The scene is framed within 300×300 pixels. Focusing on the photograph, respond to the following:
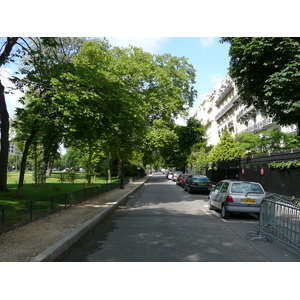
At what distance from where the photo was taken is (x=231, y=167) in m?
26.5

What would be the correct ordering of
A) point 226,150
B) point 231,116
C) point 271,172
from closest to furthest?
point 271,172
point 226,150
point 231,116

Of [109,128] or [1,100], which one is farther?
[1,100]

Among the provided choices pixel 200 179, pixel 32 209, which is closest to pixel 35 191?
pixel 32 209

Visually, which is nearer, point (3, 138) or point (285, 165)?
point (285, 165)

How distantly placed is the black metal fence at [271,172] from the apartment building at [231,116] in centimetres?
453

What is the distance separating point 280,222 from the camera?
7.14 metres

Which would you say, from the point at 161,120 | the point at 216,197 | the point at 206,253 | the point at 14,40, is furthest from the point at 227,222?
the point at 161,120

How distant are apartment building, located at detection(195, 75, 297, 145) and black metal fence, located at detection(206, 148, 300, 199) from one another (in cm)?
453

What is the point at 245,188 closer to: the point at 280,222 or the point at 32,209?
the point at 280,222

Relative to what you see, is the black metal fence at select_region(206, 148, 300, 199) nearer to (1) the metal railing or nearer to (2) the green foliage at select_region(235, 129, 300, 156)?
(2) the green foliage at select_region(235, 129, 300, 156)

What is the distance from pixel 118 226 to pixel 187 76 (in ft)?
118

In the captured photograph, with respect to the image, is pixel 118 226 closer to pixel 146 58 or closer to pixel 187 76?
pixel 146 58

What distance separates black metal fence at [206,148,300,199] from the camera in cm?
1524

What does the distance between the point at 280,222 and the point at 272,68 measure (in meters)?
9.95
